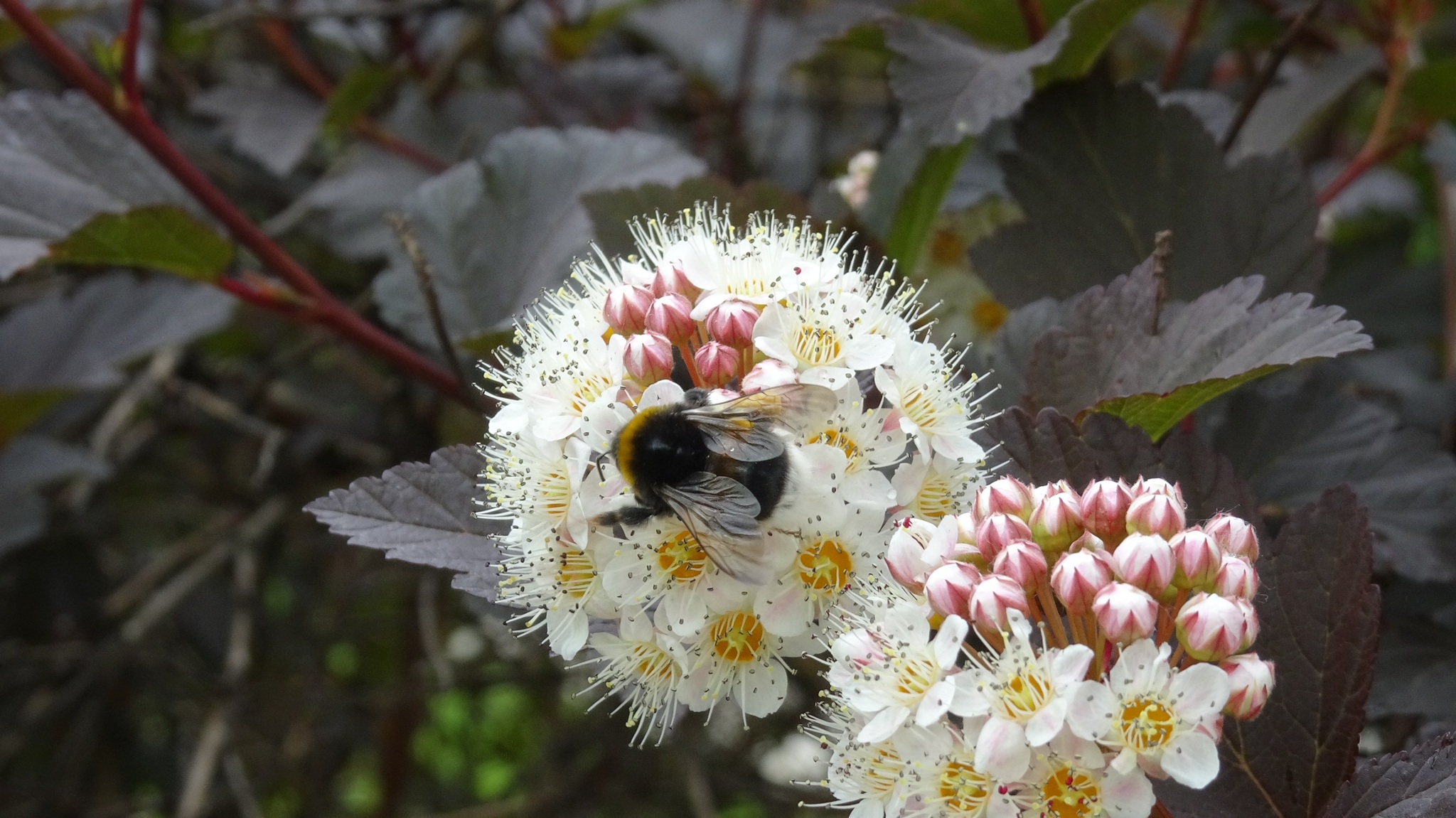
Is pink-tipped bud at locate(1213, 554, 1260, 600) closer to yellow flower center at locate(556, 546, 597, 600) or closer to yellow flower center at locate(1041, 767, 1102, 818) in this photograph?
yellow flower center at locate(1041, 767, 1102, 818)

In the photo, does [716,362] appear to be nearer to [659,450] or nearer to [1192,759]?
[659,450]

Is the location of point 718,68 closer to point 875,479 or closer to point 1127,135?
point 1127,135

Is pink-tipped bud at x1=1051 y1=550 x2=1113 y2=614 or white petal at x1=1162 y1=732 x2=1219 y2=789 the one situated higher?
pink-tipped bud at x1=1051 y1=550 x2=1113 y2=614

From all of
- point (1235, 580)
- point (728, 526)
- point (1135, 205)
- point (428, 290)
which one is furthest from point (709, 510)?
point (1135, 205)

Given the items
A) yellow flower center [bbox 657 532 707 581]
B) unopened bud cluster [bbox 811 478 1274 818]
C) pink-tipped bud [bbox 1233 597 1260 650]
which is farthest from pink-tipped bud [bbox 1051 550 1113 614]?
yellow flower center [bbox 657 532 707 581]

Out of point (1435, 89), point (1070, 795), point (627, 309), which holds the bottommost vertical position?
point (1070, 795)

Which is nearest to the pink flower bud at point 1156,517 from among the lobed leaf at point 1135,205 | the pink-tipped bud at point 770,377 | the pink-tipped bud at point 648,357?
the pink-tipped bud at point 770,377
